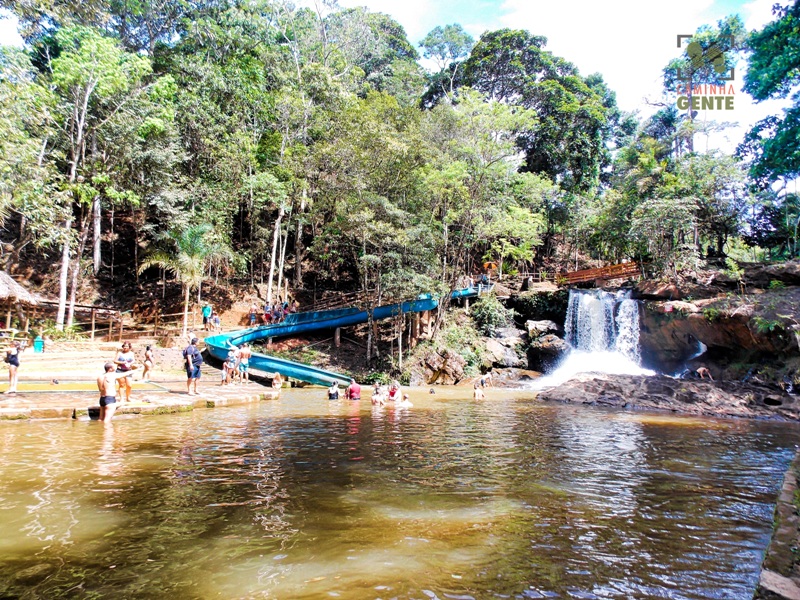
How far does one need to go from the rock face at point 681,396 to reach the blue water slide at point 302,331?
8.81 metres

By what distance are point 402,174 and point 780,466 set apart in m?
21.4

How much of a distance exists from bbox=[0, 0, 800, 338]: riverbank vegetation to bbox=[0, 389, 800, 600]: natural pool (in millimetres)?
12981

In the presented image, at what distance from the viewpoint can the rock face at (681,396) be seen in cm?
1515

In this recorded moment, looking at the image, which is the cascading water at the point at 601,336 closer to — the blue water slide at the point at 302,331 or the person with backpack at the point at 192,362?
the blue water slide at the point at 302,331

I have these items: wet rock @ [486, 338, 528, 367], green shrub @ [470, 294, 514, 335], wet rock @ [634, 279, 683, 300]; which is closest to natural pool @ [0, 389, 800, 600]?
wet rock @ [634, 279, 683, 300]

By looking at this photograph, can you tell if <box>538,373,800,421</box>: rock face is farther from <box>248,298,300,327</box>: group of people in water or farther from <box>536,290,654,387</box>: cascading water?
<box>248,298,300,327</box>: group of people in water

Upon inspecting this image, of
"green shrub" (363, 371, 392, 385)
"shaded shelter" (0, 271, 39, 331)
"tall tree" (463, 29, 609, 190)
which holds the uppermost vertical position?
"tall tree" (463, 29, 609, 190)

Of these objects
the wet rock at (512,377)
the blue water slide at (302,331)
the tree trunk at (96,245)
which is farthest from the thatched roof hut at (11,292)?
the wet rock at (512,377)

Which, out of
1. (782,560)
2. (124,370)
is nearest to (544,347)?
(124,370)

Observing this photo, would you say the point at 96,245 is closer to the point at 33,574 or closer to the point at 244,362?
the point at 244,362

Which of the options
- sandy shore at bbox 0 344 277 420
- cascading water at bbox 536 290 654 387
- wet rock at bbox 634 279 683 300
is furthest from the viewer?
cascading water at bbox 536 290 654 387

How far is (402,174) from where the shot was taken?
25844 millimetres

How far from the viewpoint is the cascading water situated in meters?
25.6

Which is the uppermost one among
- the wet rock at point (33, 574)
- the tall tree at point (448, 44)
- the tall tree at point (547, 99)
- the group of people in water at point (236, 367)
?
the tall tree at point (448, 44)
